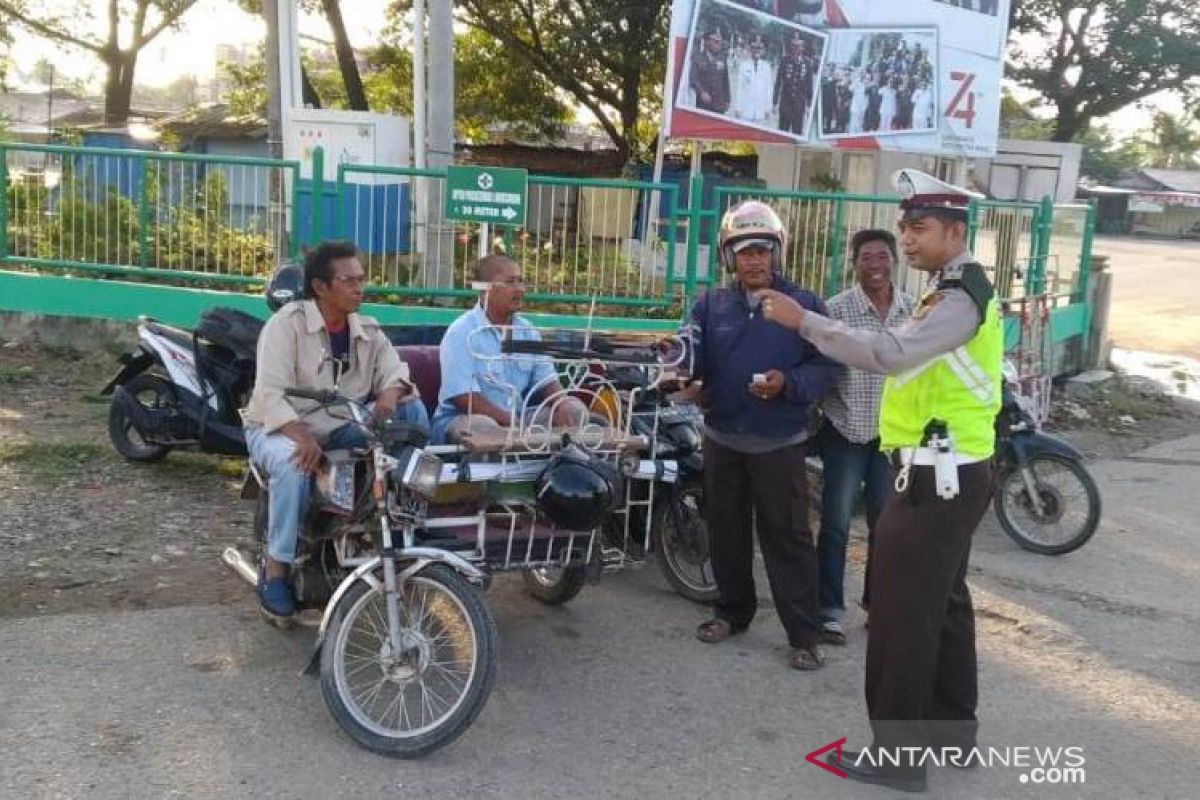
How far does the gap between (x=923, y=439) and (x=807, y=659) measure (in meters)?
1.38

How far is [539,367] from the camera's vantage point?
16.2 ft

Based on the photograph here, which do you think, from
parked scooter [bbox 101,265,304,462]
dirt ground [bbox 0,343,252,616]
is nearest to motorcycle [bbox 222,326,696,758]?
dirt ground [bbox 0,343,252,616]

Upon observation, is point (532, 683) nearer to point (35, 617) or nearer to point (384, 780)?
point (384, 780)

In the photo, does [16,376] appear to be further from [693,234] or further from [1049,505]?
[1049,505]

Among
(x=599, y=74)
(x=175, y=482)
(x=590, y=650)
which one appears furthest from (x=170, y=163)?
(x=599, y=74)

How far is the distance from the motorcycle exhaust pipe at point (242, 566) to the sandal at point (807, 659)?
2.04 m

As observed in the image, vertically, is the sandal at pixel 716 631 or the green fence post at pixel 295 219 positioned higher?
the green fence post at pixel 295 219

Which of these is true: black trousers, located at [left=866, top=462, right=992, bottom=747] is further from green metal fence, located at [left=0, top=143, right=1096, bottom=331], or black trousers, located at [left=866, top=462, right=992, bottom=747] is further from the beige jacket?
green metal fence, located at [left=0, top=143, right=1096, bottom=331]

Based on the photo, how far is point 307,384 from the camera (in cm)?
450

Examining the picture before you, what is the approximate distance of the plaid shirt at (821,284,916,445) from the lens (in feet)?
16.0

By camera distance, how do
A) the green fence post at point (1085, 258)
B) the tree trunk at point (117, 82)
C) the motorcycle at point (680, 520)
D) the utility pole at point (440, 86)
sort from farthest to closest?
the tree trunk at point (117, 82), the green fence post at point (1085, 258), the utility pole at point (440, 86), the motorcycle at point (680, 520)

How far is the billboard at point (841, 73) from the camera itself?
11.5 m

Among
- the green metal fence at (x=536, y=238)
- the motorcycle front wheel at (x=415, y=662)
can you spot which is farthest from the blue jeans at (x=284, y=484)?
the green metal fence at (x=536, y=238)

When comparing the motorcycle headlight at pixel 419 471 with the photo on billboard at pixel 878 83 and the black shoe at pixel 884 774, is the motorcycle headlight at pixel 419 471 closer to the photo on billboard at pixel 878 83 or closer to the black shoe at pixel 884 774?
the black shoe at pixel 884 774
